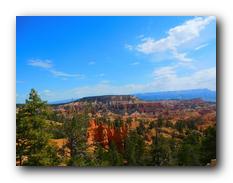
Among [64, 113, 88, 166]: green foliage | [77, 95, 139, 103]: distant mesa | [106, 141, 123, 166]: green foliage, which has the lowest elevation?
[106, 141, 123, 166]: green foliage

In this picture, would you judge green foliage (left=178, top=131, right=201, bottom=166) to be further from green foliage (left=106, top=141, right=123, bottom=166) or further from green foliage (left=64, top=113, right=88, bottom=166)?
green foliage (left=64, top=113, right=88, bottom=166)

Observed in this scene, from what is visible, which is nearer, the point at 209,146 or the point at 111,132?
the point at 209,146

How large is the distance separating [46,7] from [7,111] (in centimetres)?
90

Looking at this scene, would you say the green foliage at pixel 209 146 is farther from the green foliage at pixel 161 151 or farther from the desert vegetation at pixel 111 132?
the green foliage at pixel 161 151

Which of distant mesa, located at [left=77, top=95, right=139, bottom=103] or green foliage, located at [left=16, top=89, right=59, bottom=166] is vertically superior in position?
distant mesa, located at [left=77, top=95, right=139, bottom=103]

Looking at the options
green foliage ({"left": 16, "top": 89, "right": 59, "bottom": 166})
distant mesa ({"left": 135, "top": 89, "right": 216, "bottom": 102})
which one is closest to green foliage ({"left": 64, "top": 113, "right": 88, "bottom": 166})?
green foliage ({"left": 16, "top": 89, "right": 59, "bottom": 166})

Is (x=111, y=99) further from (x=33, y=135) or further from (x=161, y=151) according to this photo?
(x=33, y=135)

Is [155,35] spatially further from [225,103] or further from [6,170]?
[6,170]

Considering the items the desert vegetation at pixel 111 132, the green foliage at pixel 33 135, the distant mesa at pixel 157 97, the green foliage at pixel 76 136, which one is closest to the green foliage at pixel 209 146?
the desert vegetation at pixel 111 132

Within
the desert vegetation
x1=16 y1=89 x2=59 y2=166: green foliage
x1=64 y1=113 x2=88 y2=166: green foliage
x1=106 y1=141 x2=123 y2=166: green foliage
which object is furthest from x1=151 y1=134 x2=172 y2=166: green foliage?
x1=16 y1=89 x2=59 y2=166: green foliage

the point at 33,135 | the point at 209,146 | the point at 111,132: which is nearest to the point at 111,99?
the point at 111,132

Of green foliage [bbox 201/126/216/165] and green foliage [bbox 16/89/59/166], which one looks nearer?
green foliage [bbox 201/126/216/165]

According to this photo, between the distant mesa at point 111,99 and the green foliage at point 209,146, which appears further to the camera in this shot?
the distant mesa at point 111,99

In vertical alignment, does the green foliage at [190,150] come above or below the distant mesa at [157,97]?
below
